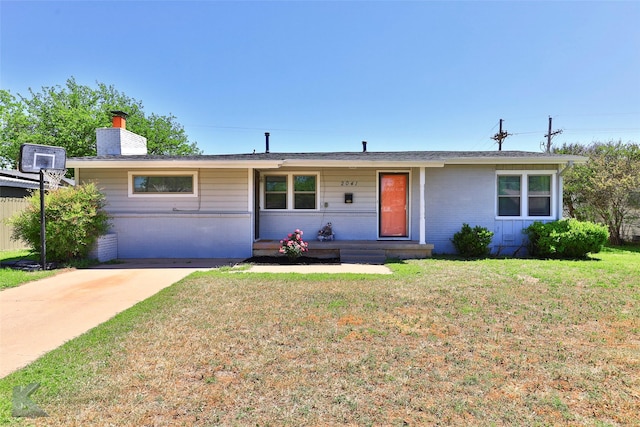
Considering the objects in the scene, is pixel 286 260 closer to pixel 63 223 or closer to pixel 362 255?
pixel 362 255

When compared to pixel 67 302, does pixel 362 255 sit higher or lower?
higher

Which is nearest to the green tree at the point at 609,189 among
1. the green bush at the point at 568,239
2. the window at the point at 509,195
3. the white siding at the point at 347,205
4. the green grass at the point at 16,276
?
→ the green bush at the point at 568,239

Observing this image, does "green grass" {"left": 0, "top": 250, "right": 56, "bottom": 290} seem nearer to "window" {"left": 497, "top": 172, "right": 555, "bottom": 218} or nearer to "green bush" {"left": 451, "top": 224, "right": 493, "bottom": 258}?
"green bush" {"left": 451, "top": 224, "right": 493, "bottom": 258}

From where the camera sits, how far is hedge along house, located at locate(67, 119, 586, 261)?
905cm

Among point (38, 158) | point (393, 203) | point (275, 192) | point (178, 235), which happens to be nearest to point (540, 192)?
point (393, 203)

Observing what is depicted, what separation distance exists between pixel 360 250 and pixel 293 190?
2.86 meters

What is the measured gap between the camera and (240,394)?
2.47 m

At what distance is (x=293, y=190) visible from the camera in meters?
10.1

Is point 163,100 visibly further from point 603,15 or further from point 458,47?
point 603,15

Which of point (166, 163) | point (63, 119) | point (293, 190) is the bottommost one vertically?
point (293, 190)

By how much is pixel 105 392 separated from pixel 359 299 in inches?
133

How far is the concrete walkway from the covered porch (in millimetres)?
882

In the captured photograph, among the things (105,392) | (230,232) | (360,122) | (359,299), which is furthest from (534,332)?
(360,122)

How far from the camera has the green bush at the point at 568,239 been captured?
8.69m
